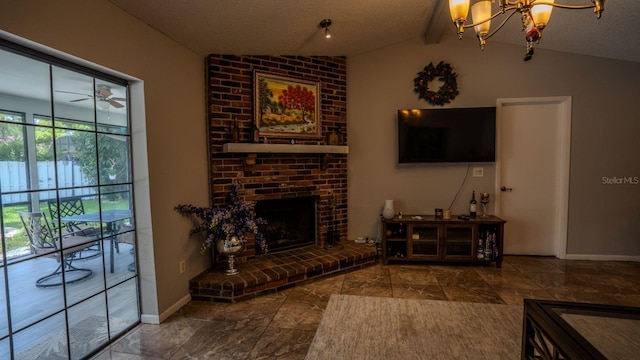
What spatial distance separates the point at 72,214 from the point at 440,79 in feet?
12.8

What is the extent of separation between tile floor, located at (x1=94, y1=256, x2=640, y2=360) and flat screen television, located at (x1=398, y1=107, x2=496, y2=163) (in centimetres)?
134

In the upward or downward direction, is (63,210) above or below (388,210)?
above

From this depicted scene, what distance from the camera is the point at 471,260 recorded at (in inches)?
136

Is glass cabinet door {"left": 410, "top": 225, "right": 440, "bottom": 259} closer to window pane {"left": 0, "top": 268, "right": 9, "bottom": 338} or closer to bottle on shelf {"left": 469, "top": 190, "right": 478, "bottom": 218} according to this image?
bottle on shelf {"left": 469, "top": 190, "right": 478, "bottom": 218}

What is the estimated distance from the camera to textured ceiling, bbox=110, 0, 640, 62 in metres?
2.32

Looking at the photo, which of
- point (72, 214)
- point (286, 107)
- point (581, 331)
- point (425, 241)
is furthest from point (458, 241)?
point (72, 214)

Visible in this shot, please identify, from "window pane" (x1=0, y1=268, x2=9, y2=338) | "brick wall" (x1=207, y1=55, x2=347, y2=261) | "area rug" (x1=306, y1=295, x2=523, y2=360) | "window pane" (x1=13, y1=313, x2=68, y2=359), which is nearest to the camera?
"window pane" (x1=0, y1=268, x2=9, y2=338)

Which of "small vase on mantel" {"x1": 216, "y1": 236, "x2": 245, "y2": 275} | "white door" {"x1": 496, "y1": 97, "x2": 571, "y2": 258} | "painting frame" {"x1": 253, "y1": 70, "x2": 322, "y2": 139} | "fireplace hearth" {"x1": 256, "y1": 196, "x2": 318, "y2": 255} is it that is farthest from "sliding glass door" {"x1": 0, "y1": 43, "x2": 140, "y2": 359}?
"white door" {"x1": 496, "y1": 97, "x2": 571, "y2": 258}

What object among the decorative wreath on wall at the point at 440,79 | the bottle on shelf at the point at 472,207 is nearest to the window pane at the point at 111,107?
the decorative wreath on wall at the point at 440,79

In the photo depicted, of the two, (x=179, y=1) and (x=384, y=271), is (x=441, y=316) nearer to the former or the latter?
(x=384, y=271)

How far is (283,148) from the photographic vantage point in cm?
323

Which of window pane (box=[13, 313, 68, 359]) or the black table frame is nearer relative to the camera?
window pane (box=[13, 313, 68, 359])

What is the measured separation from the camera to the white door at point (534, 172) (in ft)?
12.0

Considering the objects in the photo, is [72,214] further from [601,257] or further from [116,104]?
[601,257]
